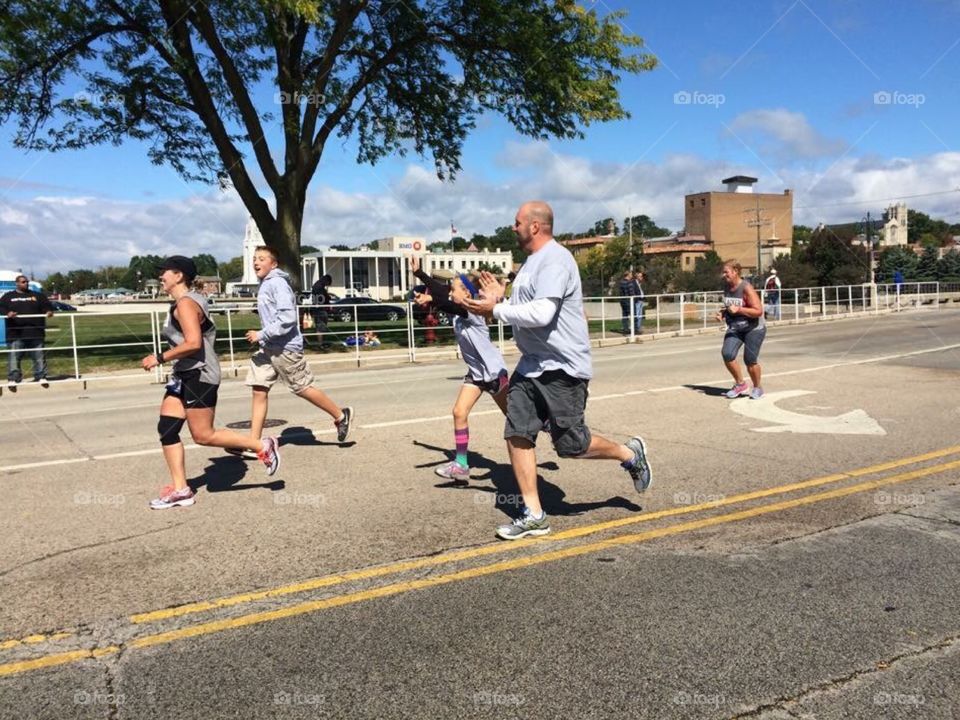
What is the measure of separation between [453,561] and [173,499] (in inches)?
95.2

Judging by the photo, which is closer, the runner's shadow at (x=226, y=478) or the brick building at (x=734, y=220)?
the runner's shadow at (x=226, y=478)

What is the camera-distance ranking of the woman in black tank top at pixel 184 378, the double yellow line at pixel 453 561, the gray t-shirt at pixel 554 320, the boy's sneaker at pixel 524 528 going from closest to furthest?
1. the double yellow line at pixel 453 561
2. the gray t-shirt at pixel 554 320
3. the boy's sneaker at pixel 524 528
4. the woman in black tank top at pixel 184 378

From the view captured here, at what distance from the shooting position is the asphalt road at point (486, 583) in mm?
3025

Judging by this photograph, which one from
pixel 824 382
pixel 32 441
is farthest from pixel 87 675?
→ pixel 824 382

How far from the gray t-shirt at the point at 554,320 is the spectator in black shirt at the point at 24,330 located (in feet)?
44.3

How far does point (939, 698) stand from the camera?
2.93 metres

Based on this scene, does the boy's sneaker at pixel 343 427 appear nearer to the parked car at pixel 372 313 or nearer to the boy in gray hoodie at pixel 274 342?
the boy in gray hoodie at pixel 274 342

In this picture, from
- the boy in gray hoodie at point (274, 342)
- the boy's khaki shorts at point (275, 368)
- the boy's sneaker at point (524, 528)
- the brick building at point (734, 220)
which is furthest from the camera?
the brick building at point (734, 220)

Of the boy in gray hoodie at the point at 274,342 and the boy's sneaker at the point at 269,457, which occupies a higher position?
the boy in gray hoodie at the point at 274,342

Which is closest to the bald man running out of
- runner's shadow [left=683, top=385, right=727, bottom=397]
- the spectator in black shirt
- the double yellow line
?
the double yellow line

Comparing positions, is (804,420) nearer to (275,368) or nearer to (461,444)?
(461,444)

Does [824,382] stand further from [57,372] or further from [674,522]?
[57,372]

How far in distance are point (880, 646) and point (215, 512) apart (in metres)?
4.18

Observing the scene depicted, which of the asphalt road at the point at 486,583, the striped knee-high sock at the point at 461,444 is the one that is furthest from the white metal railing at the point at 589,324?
the striped knee-high sock at the point at 461,444
